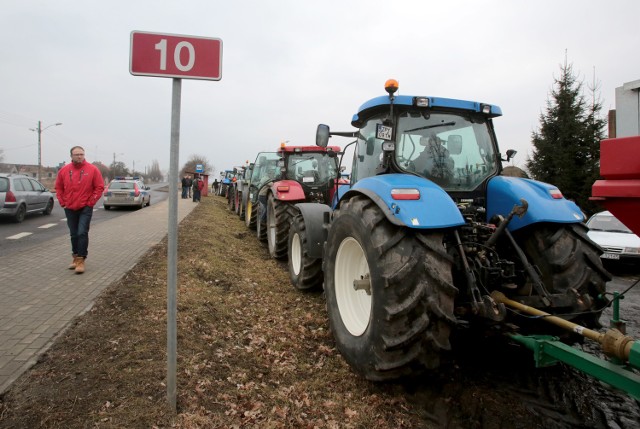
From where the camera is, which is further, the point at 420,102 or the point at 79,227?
the point at 79,227

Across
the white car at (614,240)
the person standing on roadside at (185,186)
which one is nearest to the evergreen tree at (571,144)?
the white car at (614,240)

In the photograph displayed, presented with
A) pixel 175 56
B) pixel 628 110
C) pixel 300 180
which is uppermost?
pixel 175 56

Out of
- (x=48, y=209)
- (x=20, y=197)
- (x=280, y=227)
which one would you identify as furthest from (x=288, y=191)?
(x=48, y=209)

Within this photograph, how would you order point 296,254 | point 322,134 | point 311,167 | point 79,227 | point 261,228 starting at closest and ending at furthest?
point 322,134
point 79,227
point 296,254
point 311,167
point 261,228

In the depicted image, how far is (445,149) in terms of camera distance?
4.12 metres

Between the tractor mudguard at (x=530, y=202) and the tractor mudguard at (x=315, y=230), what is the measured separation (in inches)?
84.2

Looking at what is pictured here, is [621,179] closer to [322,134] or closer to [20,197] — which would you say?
[322,134]

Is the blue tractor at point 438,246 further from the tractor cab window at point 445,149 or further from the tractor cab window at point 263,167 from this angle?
the tractor cab window at point 263,167

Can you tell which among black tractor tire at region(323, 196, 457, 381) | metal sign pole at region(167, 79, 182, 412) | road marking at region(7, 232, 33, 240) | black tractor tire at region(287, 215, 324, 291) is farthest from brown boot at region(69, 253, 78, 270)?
road marking at region(7, 232, 33, 240)

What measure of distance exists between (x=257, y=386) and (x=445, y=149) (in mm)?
2746

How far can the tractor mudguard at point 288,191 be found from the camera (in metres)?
7.62

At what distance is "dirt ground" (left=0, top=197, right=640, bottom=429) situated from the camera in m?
2.73

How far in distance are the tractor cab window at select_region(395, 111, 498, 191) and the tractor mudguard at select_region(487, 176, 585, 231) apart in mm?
256

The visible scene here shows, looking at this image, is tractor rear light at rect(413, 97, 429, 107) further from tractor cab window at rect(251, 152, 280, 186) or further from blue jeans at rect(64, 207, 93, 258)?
tractor cab window at rect(251, 152, 280, 186)
